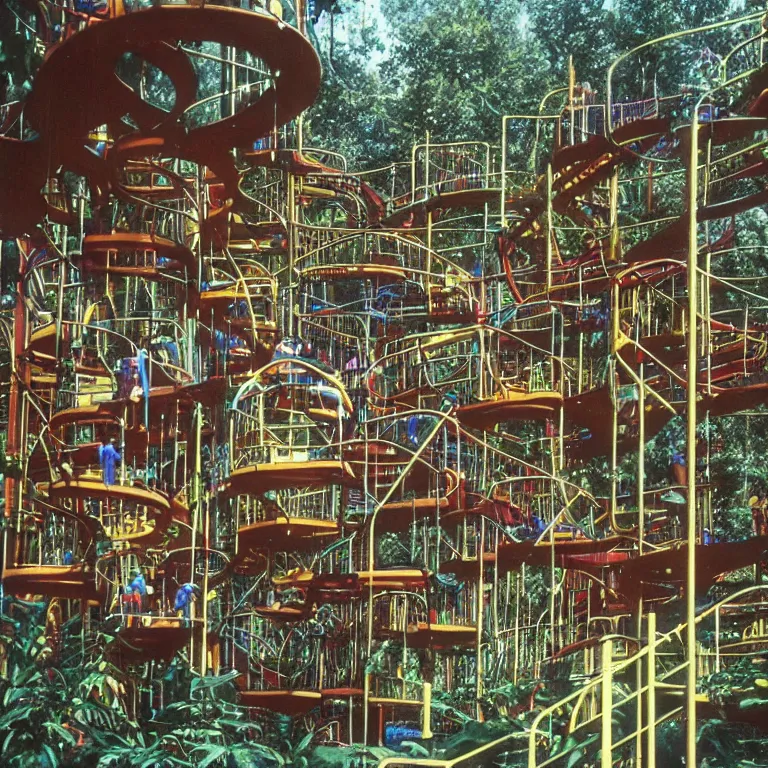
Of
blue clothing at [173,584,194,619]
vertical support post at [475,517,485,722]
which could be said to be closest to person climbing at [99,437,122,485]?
blue clothing at [173,584,194,619]

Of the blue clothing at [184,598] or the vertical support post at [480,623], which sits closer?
the vertical support post at [480,623]

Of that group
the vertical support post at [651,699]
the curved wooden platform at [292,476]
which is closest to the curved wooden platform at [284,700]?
the curved wooden platform at [292,476]

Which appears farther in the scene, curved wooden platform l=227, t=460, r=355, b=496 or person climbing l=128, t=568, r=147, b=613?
person climbing l=128, t=568, r=147, b=613

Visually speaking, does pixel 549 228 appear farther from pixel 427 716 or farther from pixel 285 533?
pixel 427 716

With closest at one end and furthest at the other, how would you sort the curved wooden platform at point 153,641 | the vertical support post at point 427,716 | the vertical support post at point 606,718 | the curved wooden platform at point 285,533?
the vertical support post at point 606,718 → the vertical support post at point 427,716 → the curved wooden platform at point 153,641 → the curved wooden platform at point 285,533

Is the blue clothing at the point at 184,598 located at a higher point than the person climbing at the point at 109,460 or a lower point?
lower

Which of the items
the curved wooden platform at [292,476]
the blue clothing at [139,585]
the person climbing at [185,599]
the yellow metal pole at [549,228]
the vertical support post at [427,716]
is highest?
the yellow metal pole at [549,228]

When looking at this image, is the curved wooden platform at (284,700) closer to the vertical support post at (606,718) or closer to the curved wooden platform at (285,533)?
the curved wooden platform at (285,533)

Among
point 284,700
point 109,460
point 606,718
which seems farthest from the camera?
point 109,460

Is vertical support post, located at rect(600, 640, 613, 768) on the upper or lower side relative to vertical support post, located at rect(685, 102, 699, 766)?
lower

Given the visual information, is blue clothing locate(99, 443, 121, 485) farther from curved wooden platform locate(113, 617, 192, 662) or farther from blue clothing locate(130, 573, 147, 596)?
curved wooden platform locate(113, 617, 192, 662)

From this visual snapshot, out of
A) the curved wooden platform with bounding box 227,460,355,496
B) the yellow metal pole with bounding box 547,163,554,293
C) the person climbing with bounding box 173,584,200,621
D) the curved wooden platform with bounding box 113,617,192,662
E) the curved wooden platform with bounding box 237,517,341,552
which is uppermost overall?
the yellow metal pole with bounding box 547,163,554,293

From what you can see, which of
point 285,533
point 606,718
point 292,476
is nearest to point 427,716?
point 606,718

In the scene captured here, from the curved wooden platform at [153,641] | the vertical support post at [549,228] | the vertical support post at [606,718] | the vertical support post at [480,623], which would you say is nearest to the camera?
the vertical support post at [606,718]
